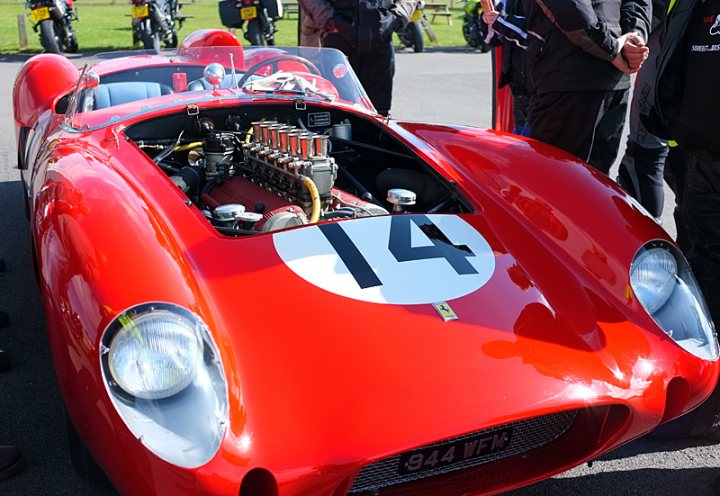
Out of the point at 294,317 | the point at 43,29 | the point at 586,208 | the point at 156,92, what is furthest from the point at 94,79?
the point at 43,29

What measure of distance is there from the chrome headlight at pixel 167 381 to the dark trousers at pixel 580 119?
2.37 m

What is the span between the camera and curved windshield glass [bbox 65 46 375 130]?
3062 millimetres

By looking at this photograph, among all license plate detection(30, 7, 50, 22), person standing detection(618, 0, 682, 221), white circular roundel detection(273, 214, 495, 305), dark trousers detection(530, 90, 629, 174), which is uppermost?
license plate detection(30, 7, 50, 22)

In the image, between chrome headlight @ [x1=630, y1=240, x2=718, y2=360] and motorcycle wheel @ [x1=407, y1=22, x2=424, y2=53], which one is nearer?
chrome headlight @ [x1=630, y1=240, x2=718, y2=360]

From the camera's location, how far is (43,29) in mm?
10414

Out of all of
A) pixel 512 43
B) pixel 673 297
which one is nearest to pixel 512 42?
pixel 512 43

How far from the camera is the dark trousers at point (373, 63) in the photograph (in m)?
4.97

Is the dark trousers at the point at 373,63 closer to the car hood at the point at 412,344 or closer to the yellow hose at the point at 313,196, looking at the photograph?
the yellow hose at the point at 313,196

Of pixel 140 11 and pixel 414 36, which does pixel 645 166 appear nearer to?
pixel 140 11

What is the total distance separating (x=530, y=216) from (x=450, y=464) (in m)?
0.96

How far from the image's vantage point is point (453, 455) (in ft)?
5.82

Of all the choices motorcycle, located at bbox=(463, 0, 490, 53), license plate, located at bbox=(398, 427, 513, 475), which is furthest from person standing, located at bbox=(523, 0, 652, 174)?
motorcycle, located at bbox=(463, 0, 490, 53)

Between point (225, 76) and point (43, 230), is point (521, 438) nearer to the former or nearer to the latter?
point (43, 230)

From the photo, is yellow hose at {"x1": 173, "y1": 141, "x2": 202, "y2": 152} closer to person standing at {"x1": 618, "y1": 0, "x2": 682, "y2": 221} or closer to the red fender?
the red fender
